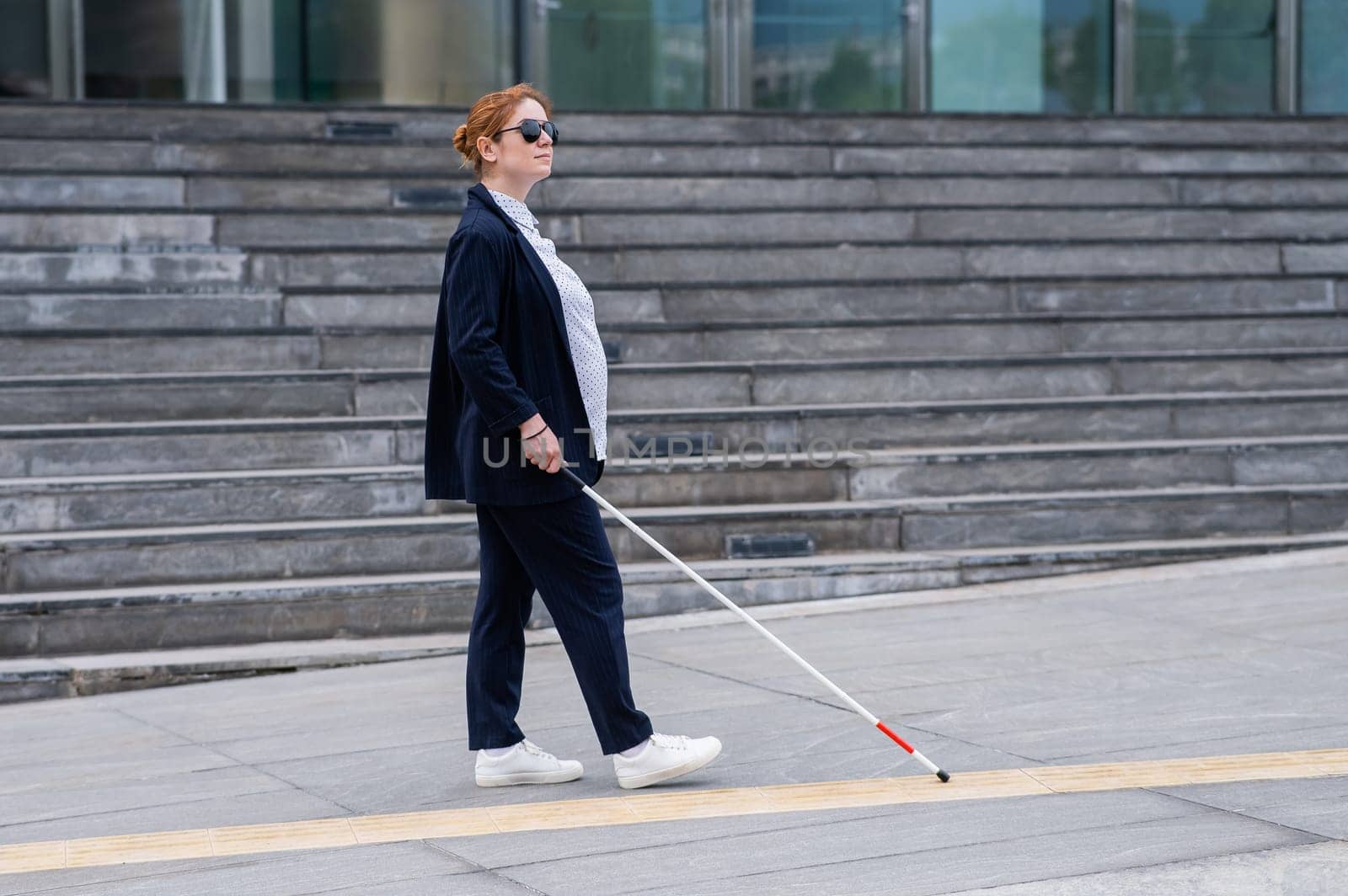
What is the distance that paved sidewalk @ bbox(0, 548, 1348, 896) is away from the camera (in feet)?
11.5

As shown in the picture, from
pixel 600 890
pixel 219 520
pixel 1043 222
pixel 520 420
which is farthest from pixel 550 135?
pixel 1043 222

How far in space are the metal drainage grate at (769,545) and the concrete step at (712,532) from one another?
0.04 ft

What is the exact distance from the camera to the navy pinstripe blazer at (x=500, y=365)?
4.06 m

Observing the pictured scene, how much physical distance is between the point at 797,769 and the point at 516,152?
5.88 ft

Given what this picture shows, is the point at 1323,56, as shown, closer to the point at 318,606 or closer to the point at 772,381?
the point at 772,381

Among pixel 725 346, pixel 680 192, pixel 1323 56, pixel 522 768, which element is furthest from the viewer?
pixel 1323 56

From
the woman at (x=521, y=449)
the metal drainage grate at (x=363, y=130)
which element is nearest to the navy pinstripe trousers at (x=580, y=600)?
the woman at (x=521, y=449)

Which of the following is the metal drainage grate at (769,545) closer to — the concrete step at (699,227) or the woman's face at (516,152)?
the concrete step at (699,227)

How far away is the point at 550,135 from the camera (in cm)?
430

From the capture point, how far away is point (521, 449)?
410cm

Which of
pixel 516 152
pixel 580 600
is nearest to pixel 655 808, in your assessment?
pixel 580 600

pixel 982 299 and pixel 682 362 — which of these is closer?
pixel 682 362

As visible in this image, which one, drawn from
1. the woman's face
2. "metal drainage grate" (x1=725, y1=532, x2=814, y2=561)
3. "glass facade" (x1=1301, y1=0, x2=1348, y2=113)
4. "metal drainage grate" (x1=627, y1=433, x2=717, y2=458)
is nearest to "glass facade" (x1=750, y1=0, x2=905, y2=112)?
"glass facade" (x1=1301, y1=0, x2=1348, y2=113)

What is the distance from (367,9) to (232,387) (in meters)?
7.00
